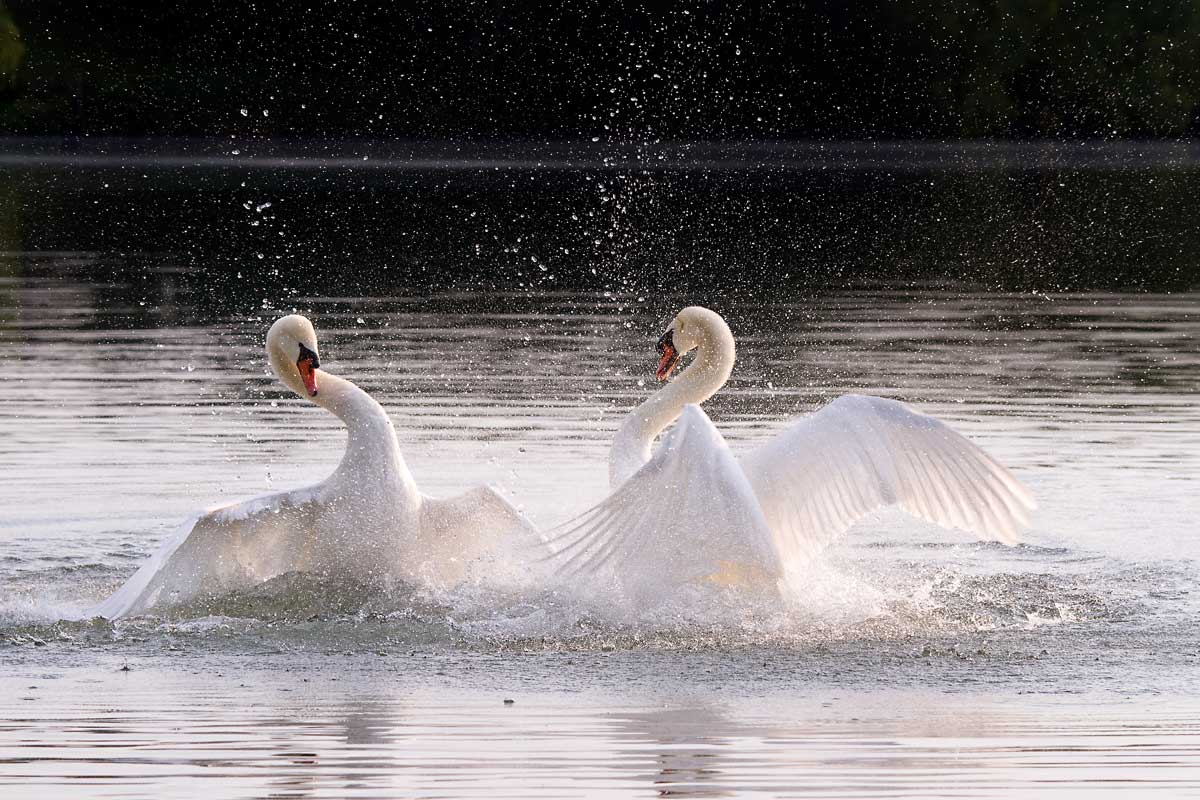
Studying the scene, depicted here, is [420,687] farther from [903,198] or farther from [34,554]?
[903,198]

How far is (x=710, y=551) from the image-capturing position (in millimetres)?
9094

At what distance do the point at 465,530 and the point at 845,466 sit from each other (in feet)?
5.47

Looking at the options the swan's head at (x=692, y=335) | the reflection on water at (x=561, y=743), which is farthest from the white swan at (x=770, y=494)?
the reflection on water at (x=561, y=743)

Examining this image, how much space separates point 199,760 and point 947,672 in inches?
116

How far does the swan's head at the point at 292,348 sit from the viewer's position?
33.4 ft

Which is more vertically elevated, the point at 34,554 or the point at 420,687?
the point at 34,554

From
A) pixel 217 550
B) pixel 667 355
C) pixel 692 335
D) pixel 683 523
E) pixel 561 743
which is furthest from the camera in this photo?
pixel 667 355

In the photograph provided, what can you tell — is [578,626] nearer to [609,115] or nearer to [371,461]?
[371,461]

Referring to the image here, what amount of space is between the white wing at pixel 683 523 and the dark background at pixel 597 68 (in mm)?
51086

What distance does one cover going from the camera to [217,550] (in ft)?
30.9

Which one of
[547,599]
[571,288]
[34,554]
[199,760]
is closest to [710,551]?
[547,599]

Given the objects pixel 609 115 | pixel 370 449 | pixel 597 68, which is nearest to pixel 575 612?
pixel 370 449

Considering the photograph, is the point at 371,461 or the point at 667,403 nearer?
the point at 371,461

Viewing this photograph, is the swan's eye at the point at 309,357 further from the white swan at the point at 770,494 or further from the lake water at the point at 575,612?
the white swan at the point at 770,494
